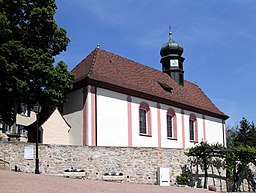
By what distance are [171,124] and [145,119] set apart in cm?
363

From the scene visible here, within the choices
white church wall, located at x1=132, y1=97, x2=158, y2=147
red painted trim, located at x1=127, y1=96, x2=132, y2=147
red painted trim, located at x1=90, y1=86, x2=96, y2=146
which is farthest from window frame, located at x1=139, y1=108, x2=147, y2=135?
red painted trim, located at x1=90, y1=86, x2=96, y2=146

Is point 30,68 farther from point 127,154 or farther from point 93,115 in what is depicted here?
point 127,154

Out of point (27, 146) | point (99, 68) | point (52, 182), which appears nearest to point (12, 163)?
point (27, 146)

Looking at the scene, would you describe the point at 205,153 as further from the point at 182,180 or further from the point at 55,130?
the point at 55,130

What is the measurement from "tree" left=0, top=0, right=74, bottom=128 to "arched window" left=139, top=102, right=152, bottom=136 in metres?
7.20

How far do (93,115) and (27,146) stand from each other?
21.6 feet

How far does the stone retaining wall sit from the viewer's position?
21.8 metres

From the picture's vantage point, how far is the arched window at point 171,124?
34.2 meters

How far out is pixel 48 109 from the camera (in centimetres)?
2709

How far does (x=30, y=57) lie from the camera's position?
2461 centimetres

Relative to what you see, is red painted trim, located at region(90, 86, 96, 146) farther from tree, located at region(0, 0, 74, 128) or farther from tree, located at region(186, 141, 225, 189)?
tree, located at region(186, 141, 225, 189)

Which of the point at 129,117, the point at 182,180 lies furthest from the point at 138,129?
the point at 182,180

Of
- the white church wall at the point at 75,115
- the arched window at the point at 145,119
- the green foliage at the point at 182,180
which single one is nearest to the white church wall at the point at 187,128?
the arched window at the point at 145,119

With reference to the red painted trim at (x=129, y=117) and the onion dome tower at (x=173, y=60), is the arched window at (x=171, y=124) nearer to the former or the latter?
the red painted trim at (x=129, y=117)
